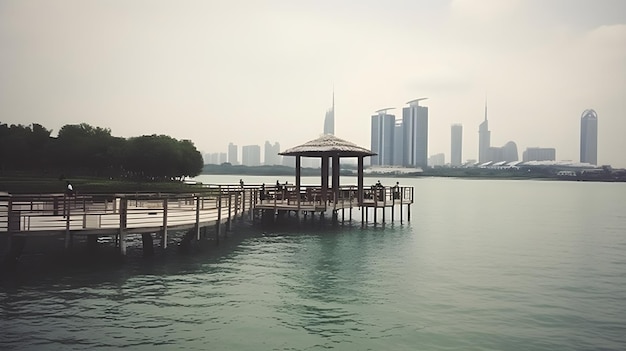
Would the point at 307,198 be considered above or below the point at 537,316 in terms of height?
above

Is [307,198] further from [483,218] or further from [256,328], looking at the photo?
[483,218]

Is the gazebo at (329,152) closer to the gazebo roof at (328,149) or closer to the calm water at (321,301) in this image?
the gazebo roof at (328,149)

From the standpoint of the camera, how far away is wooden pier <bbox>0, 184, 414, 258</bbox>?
18125 millimetres

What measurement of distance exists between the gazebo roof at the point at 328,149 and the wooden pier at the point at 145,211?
2.40 metres

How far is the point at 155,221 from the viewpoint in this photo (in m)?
20.8

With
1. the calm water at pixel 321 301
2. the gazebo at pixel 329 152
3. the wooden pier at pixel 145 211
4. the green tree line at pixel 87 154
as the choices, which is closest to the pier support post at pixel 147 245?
the wooden pier at pixel 145 211

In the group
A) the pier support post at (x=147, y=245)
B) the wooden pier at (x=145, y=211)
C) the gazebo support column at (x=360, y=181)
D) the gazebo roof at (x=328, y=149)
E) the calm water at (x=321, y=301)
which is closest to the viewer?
the calm water at (x=321, y=301)

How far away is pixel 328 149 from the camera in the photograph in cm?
3219

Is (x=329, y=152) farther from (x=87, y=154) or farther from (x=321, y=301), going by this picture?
(x=87, y=154)

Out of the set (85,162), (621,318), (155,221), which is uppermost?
(85,162)

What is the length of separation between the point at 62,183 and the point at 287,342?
85.7 ft

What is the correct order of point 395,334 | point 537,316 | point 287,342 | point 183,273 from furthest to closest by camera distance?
1. point 183,273
2. point 537,316
3. point 395,334
4. point 287,342

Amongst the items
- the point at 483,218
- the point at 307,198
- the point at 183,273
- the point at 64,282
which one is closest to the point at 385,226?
the point at 307,198

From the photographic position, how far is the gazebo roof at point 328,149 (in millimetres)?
32344
